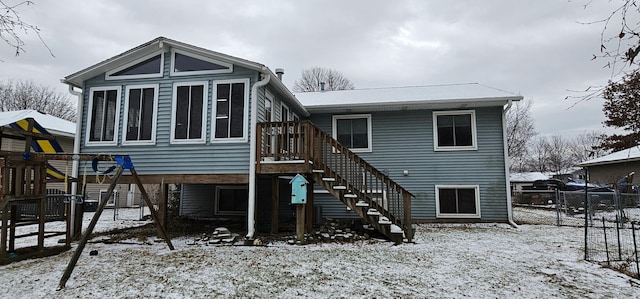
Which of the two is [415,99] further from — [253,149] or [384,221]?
[253,149]

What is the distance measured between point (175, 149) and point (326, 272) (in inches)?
190

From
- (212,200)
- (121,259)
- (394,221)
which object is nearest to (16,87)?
(212,200)

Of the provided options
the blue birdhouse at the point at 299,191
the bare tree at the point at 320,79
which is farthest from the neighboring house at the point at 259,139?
the bare tree at the point at 320,79

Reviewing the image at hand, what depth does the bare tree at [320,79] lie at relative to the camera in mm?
33438

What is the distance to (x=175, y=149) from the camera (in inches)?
316

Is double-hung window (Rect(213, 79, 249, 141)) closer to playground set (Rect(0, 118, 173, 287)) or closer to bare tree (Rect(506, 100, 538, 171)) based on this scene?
playground set (Rect(0, 118, 173, 287))

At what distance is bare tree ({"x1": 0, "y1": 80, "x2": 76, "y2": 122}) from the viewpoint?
26562 mm

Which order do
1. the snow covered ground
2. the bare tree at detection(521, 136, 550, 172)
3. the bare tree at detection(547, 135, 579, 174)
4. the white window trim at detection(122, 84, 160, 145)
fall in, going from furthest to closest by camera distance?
the bare tree at detection(521, 136, 550, 172) → the bare tree at detection(547, 135, 579, 174) → the white window trim at detection(122, 84, 160, 145) → the snow covered ground

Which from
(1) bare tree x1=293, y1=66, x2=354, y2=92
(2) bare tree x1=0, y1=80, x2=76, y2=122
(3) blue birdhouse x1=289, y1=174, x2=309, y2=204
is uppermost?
(1) bare tree x1=293, y1=66, x2=354, y2=92

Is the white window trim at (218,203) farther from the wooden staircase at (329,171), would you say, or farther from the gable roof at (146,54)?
the gable roof at (146,54)

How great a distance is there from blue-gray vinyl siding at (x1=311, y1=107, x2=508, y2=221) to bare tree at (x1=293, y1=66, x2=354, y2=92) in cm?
2252

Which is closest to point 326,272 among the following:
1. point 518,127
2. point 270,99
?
point 270,99

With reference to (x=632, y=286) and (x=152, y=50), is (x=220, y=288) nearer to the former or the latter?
(x=632, y=286)

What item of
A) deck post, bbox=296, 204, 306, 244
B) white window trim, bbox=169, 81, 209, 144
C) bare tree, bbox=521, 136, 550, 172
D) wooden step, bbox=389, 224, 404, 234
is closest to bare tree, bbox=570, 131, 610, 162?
bare tree, bbox=521, 136, 550, 172
